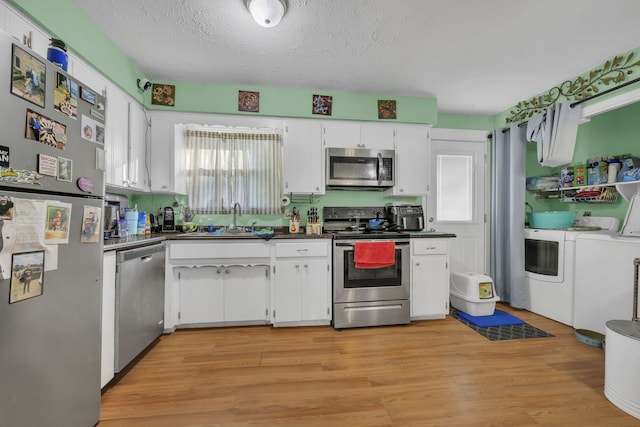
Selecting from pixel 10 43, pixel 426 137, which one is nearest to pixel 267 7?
pixel 10 43

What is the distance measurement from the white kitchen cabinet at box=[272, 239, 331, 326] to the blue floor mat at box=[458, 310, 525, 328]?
1.56m

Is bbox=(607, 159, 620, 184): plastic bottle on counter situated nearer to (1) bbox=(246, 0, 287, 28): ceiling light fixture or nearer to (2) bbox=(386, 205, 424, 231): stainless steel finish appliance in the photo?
(2) bbox=(386, 205, 424, 231): stainless steel finish appliance

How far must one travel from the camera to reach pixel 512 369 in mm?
2074

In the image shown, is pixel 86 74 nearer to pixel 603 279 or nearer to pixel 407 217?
pixel 407 217

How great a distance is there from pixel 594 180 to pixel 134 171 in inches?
185

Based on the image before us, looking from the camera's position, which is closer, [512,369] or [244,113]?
[512,369]

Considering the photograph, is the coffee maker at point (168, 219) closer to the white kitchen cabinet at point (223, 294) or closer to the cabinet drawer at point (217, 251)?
the cabinet drawer at point (217, 251)

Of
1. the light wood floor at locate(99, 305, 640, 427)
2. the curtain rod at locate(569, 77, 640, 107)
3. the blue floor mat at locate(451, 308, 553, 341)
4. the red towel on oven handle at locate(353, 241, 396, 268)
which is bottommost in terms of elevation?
the light wood floor at locate(99, 305, 640, 427)

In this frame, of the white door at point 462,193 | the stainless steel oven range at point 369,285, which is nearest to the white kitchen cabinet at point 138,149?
the stainless steel oven range at point 369,285

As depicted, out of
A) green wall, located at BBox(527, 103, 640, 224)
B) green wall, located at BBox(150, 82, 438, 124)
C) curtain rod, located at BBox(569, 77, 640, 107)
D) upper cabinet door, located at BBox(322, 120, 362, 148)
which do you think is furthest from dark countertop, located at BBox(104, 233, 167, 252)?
green wall, located at BBox(527, 103, 640, 224)

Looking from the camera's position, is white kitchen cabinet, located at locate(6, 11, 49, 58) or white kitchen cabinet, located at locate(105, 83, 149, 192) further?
white kitchen cabinet, located at locate(105, 83, 149, 192)

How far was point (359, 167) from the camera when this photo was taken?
3.25 metres

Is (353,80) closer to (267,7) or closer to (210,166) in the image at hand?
(267,7)

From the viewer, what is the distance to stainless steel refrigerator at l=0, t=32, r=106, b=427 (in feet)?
3.33
